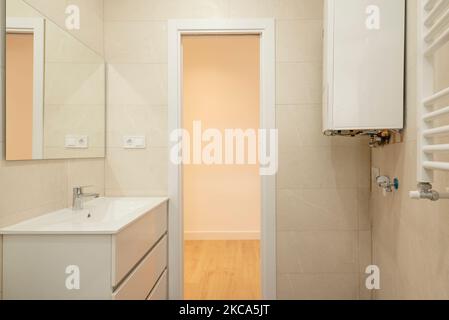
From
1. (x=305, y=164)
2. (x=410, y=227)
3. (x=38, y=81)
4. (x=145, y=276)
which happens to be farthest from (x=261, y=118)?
(x=38, y=81)

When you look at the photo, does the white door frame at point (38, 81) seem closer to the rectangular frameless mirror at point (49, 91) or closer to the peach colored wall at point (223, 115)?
the rectangular frameless mirror at point (49, 91)

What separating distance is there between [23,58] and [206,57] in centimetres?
284

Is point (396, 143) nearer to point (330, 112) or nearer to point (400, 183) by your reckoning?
point (400, 183)

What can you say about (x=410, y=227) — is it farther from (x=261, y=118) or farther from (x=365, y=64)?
(x=261, y=118)

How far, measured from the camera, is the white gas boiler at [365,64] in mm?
1723

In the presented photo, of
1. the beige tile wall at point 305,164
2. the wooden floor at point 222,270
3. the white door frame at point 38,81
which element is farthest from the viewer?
the wooden floor at point 222,270

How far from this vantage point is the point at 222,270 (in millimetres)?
3141

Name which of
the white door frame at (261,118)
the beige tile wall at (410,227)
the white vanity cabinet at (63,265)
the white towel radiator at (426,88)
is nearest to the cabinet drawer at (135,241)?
the white vanity cabinet at (63,265)

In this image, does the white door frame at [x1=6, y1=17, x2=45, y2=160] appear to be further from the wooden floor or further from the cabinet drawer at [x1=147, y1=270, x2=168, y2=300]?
the wooden floor

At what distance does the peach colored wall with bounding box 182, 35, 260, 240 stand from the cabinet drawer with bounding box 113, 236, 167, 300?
1.91m

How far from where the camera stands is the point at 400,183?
1735mm

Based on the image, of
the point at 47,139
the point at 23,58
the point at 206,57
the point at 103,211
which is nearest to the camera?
the point at 23,58

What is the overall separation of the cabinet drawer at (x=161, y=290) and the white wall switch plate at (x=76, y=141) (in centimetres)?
97

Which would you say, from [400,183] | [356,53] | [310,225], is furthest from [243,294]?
[356,53]
